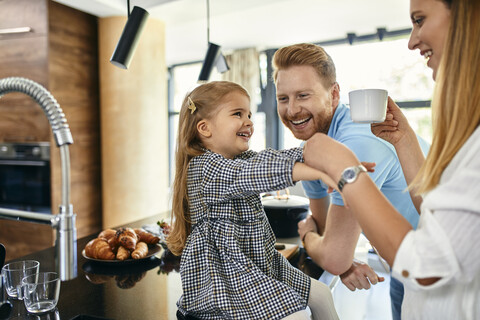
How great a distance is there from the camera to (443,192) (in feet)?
2.11

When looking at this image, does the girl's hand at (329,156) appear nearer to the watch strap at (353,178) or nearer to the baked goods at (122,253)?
the watch strap at (353,178)

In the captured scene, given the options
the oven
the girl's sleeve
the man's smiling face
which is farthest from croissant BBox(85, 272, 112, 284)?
the oven

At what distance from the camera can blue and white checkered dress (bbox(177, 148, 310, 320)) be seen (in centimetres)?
97

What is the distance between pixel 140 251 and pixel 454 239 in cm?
101

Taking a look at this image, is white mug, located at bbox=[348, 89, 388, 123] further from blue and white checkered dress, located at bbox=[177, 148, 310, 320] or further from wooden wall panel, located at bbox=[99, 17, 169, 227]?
wooden wall panel, located at bbox=[99, 17, 169, 227]

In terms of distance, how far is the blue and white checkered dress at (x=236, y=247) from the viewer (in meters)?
0.97

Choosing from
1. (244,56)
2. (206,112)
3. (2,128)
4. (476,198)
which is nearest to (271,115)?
(244,56)

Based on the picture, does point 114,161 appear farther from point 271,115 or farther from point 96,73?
point 271,115

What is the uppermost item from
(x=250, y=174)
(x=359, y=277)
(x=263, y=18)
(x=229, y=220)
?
(x=263, y=18)

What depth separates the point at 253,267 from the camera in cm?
105

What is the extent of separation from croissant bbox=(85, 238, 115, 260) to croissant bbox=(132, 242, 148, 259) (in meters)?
0.08

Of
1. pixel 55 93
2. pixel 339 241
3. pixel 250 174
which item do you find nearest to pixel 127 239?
pixel 250 174

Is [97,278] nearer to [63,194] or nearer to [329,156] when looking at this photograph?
[63,194]

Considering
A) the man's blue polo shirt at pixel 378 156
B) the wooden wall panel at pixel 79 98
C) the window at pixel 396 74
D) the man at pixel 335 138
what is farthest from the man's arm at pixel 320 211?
the window at pixel 396 74
